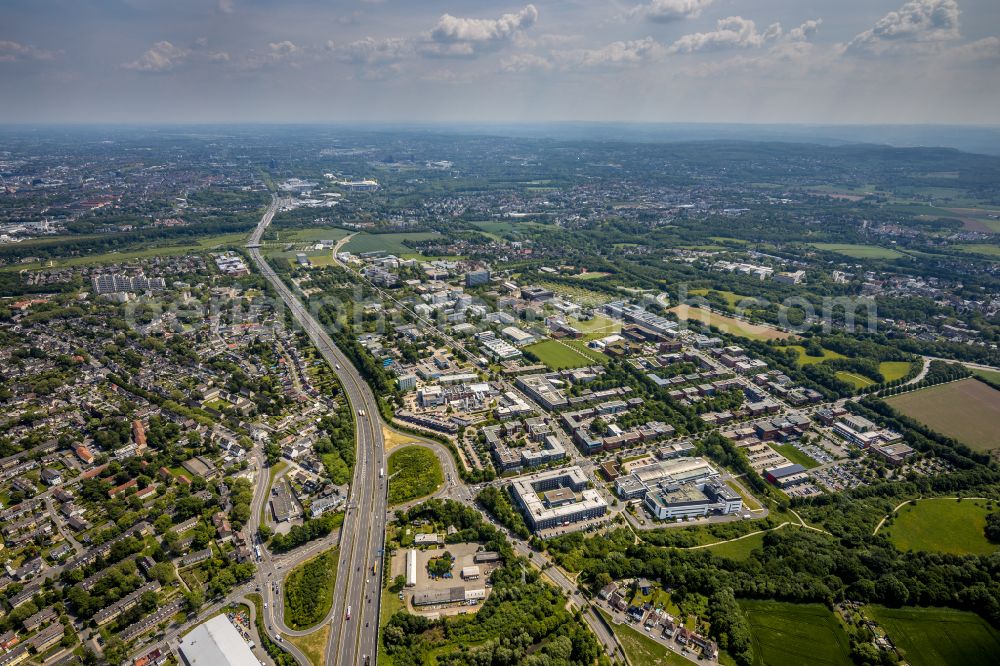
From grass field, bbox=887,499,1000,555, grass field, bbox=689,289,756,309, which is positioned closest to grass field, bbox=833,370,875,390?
grass field, bbox=887,499,1000,555

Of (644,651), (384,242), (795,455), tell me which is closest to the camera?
(644,651)

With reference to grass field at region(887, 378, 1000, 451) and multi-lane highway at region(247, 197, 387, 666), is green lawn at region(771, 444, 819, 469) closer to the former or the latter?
grass field at region(887, 378, 1000, 451)

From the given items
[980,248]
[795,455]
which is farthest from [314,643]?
[980,248]

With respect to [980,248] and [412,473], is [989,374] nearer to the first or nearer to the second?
[412,473]

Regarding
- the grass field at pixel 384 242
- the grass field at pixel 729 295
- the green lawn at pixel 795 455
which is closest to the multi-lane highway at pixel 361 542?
the green lawn at pixel 795 455

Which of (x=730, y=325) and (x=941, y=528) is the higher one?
(x=730, y=325)

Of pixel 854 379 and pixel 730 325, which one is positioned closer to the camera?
pixel 854 379

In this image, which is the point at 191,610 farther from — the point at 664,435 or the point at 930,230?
the point at 930,230
